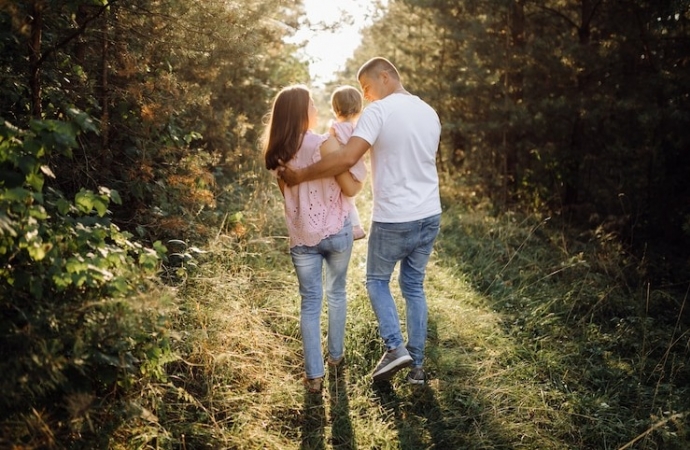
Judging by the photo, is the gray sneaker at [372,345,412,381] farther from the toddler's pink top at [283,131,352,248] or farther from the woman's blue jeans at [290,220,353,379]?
the toddler's pink top at [283,131,352,248]

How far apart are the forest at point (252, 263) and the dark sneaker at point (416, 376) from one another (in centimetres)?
10

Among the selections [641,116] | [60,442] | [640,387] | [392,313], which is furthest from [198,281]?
[641,116]

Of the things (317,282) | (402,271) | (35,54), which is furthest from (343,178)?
(35,54)

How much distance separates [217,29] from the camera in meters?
3.87

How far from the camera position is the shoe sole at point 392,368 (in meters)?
3.57

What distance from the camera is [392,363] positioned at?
141 inches

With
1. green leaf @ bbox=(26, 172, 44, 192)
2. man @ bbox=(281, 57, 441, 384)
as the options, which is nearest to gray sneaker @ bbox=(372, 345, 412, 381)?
man @ bbox=(281, 57, 441, 384)

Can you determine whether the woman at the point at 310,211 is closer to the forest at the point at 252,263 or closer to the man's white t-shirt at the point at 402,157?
the man's white t-shirt at the point at 402,157

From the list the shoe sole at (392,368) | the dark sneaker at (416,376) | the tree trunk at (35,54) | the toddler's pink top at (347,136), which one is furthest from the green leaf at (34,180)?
the dark sneaker at (416,376)

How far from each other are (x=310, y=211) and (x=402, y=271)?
2.71ft

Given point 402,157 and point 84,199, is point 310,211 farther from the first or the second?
point 84,199

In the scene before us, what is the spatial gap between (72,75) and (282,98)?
158cm

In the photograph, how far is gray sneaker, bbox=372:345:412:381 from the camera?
3.57m

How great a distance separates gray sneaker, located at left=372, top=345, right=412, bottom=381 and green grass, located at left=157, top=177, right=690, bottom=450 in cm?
20
